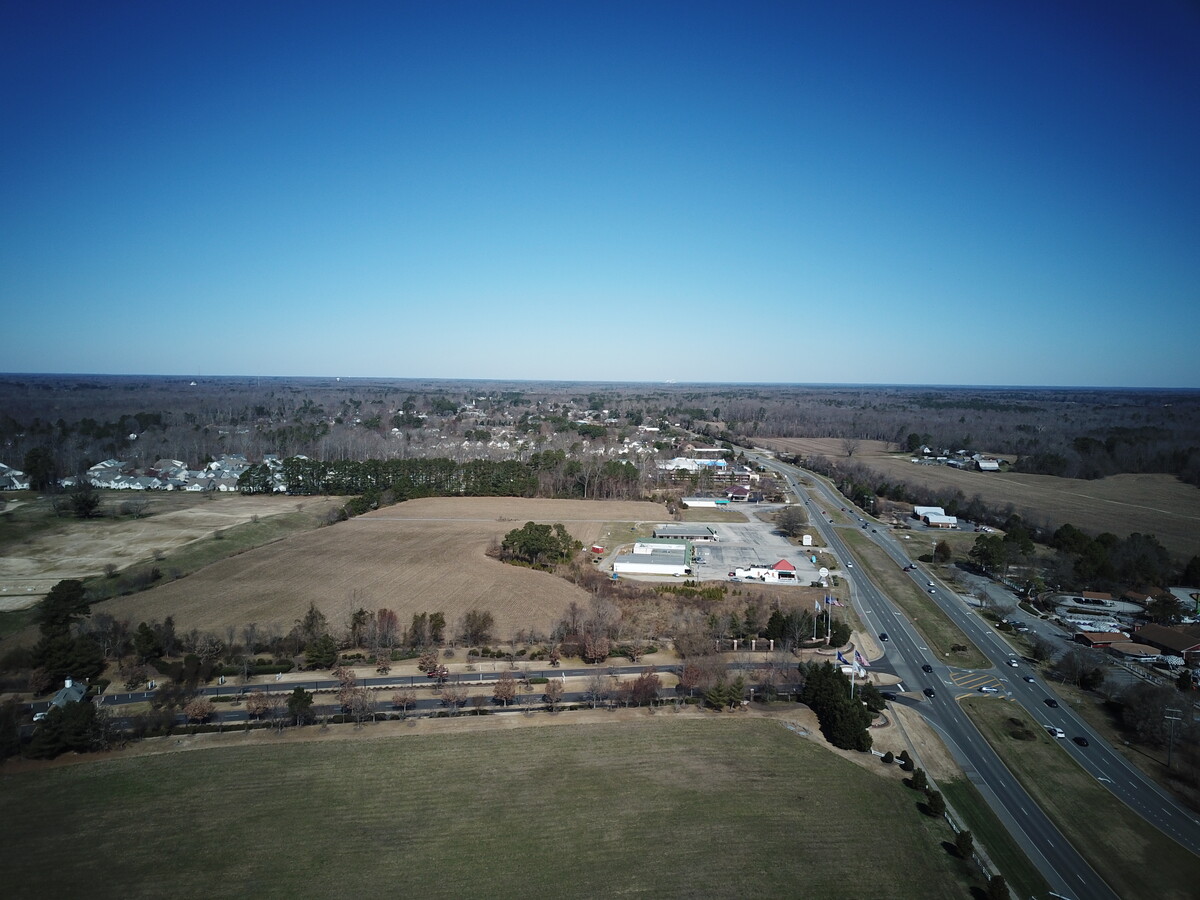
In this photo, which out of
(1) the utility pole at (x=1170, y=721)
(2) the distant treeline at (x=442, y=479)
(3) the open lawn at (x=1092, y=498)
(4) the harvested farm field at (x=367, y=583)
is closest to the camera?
(1) the utility pole at (x=1170, y=721)

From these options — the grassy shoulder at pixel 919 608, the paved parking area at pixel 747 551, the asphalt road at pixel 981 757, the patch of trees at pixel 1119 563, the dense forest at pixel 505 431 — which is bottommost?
the asphalt road at pixel 981 757

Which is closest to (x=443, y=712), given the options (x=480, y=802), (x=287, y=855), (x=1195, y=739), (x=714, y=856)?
(x=480, y=802)

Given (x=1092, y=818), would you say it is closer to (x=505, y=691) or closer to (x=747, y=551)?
(x=505, y=691)

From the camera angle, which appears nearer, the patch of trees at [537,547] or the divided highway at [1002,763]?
the divided highway at [1002,763]

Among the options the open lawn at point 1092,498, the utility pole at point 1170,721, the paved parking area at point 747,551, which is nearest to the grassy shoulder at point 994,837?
the utility pole at point 1170,721

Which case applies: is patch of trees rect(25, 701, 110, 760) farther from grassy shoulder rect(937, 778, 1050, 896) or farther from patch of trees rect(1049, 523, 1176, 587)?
patch of trees rect(1049, 523, 1176, 587)

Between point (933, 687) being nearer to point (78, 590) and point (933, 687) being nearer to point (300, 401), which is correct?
point (78, 590)

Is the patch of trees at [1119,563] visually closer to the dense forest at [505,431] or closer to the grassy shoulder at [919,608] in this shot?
the grassy shoulder at [919,608]
